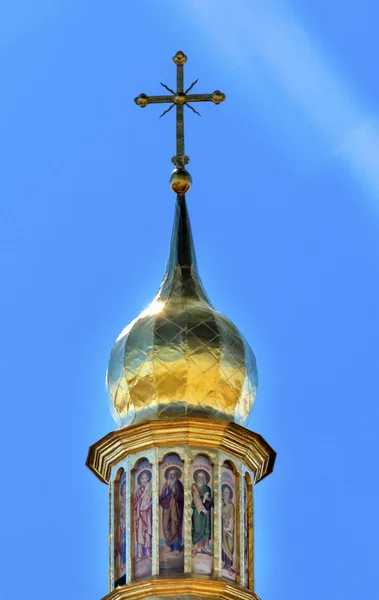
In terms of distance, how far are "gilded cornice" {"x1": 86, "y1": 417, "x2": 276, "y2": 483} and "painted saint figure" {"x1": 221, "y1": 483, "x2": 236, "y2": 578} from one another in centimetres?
62

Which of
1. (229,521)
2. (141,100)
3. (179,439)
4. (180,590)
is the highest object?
(141,100)

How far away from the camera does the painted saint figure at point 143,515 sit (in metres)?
32.7

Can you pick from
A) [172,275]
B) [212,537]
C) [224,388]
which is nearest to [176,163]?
[172,275]

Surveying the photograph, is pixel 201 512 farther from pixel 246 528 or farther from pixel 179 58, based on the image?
pixel 179 58

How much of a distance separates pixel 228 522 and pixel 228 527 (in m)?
0.08

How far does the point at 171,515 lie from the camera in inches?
1289

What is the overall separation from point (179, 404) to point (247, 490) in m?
1.69

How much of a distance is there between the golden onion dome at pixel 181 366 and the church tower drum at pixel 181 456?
1 centimetres

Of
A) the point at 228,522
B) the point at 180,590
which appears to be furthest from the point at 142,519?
the point at 180,590

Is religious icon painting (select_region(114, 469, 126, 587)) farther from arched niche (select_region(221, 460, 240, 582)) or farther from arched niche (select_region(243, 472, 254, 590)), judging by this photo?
arched niche (select_region(243, 472, 254, 590))

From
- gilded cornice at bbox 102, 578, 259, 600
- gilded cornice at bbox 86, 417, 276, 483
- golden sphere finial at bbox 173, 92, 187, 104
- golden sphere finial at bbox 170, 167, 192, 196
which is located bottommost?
gilded cornice at bbox 102, 578, 259, 600

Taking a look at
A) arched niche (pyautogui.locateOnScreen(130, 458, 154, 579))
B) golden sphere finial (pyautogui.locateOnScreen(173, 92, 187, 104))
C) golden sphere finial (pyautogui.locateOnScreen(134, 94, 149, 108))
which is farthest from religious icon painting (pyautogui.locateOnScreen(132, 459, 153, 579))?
golden sphere finial (pyautogui.locateOnScreen(173, 92, 187, 104))

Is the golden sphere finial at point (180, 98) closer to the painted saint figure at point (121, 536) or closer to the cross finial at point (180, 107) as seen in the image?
the cross finial at point (180, 107)

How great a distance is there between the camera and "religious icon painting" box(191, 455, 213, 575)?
3238 centimetres
